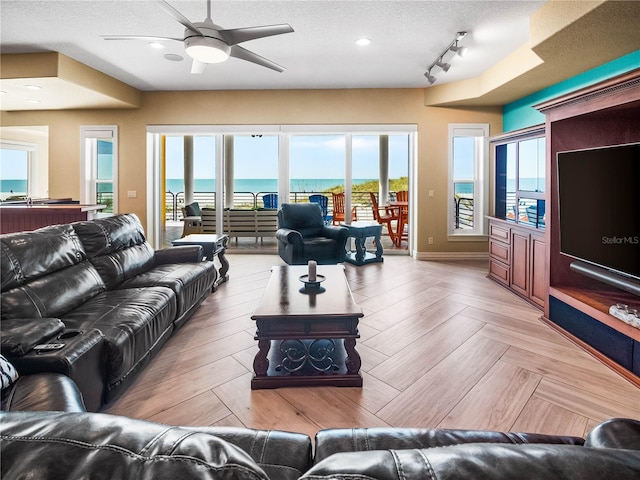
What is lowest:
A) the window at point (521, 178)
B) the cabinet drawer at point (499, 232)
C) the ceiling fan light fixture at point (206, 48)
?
the cabinet drawer at point (499, 232)

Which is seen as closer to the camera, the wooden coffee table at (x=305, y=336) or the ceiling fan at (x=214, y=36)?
the wooden coffee table at (x=305, y=336)

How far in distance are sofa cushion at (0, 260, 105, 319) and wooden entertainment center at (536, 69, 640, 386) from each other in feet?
11.5

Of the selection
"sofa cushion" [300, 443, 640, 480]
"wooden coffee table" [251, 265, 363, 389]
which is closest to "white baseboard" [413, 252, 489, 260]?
"wooden coffee table" [251, 265, 363, 389]

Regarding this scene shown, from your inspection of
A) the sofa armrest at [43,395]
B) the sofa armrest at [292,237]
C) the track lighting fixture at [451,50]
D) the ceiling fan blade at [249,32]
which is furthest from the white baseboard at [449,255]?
the sofa armrest at [43,395]

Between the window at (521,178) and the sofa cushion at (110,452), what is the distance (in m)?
4.01

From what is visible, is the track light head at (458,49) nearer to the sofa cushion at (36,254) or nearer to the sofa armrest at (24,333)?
the sofa cushion at (36,254)

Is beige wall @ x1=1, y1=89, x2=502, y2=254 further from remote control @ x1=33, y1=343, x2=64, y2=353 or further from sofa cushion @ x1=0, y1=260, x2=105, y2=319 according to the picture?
remote control @ x1=33, y1=343, x2=64, y2=353

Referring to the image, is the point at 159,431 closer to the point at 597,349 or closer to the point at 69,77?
the point at 597,349

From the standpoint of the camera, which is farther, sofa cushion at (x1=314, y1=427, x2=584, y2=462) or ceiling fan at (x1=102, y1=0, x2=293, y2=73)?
ceiling fan at (x1=102, y1=0, x2=293, y2=73)

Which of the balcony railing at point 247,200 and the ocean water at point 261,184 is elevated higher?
the ocean water at point 261,184

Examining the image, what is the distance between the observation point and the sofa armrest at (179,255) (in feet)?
12.4

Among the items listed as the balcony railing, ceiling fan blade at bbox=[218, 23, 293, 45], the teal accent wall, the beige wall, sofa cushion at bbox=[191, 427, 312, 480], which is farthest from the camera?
the balcony railing

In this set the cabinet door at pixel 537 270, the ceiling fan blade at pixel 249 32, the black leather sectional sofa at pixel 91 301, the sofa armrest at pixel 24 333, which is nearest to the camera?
the sofa armrest at pixel 24 333

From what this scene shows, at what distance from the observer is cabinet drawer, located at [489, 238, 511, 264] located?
4.39 m
